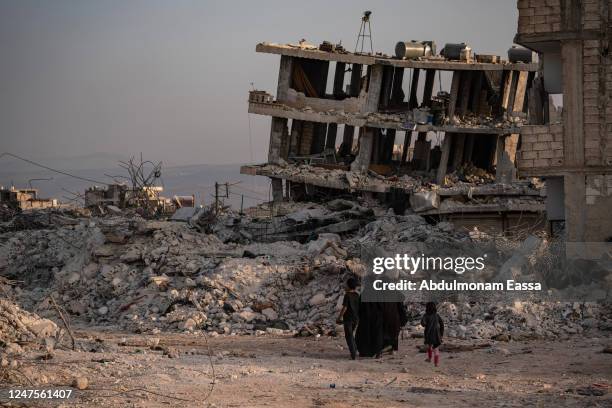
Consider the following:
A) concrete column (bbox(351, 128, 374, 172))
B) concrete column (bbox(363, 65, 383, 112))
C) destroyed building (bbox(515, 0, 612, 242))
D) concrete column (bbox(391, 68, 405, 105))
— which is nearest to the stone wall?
destroyed building (bbox(515, 0, 612, 242))

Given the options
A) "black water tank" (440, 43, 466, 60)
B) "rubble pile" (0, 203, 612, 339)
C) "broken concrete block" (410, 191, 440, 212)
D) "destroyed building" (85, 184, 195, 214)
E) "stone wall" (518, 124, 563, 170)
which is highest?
"black water tank" (440, 43, 466, 60)

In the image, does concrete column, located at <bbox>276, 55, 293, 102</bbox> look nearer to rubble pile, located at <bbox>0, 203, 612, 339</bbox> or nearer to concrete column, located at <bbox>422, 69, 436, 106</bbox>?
concrete column, located at <bbox>422, 69, 436, 106</bbox>

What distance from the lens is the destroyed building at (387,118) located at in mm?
34656

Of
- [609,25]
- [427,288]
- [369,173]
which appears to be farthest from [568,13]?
[369,173]

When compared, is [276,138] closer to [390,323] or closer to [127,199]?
[127,199]

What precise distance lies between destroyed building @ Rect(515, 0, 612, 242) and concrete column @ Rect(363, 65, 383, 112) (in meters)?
13.5

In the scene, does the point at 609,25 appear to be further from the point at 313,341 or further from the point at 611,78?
the point at 313,341

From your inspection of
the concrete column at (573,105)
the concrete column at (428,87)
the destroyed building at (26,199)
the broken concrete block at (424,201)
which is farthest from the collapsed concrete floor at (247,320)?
the destroyed building at (26,199)

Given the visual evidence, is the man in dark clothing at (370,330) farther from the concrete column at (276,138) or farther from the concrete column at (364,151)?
the concrete column at (276,138)

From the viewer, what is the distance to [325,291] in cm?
1989

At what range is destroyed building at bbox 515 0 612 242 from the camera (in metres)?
21.5

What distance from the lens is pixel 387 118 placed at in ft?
115

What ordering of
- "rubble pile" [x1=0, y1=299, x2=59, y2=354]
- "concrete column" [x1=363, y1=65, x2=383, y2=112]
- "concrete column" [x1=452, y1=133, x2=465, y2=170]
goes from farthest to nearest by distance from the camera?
"concrete column" [x1=452, y1=133, x2=465, y2=170] → "concrete column" [x1=363, y1=65, x2=383, y2=112] → "rubble pile" [x1=0, y1=299, x2=59, y2=354]

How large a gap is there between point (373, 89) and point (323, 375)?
911 inches
